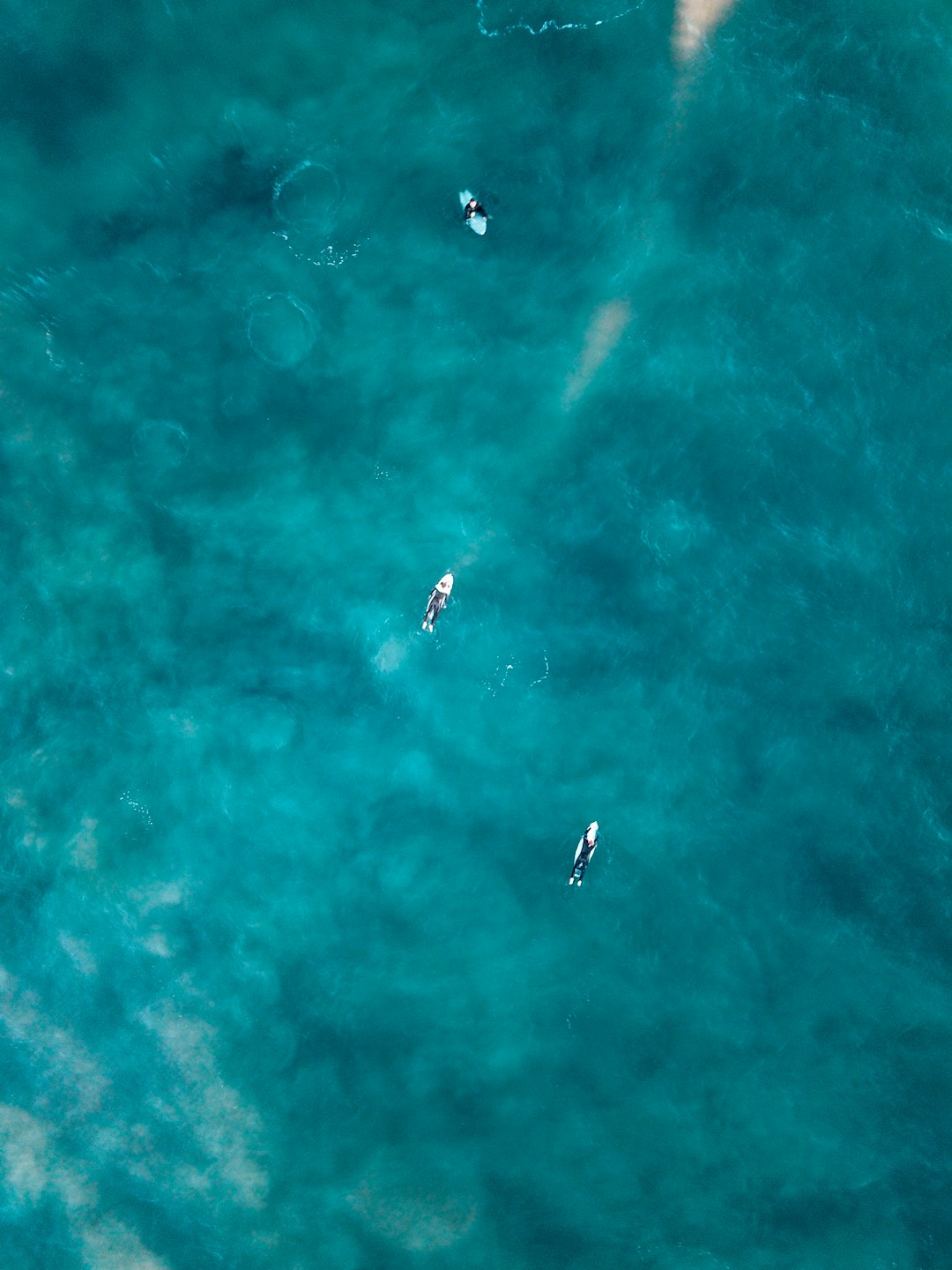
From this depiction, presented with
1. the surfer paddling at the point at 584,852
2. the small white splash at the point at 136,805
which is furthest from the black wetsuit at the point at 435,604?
the small white splash at the point at 136,805

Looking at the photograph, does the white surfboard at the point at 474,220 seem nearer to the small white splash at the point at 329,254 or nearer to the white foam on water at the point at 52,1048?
the small white splash at the point at 329,254

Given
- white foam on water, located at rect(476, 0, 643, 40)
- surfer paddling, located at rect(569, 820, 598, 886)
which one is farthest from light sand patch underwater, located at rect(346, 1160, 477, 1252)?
white foam on water, located at rect(476, 0, 643, 40)

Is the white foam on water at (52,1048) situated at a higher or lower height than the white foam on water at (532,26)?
lower

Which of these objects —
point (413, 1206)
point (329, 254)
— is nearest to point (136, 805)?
point (413, 1206)

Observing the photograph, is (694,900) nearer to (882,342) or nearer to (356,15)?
(882,342)

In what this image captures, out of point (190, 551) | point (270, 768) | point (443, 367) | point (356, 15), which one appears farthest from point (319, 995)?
point (356, 15)

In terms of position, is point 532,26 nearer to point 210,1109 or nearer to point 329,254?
point 329,254
